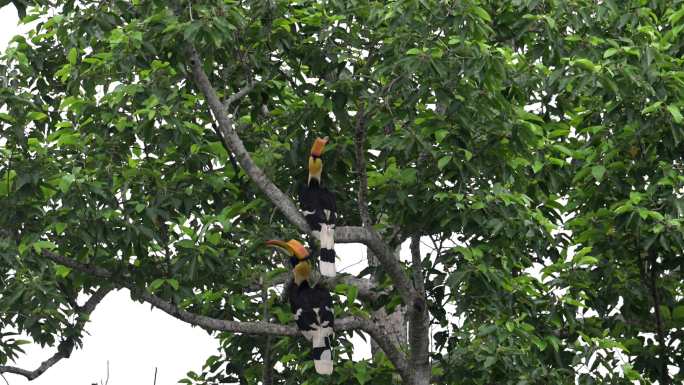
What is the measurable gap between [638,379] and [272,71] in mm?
3951

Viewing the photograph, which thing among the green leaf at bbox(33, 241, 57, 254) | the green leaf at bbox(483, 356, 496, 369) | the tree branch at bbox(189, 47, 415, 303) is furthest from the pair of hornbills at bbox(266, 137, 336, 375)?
the green leaf at bbox(33, 241, 57, 254)

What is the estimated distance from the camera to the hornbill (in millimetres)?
9820

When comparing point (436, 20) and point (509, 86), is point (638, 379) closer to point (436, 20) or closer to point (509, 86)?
point (509, 86)

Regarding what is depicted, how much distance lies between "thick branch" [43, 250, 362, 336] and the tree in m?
0.02

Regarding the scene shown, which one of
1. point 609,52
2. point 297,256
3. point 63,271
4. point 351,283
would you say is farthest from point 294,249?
point 609,52

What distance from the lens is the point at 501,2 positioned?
10.7m

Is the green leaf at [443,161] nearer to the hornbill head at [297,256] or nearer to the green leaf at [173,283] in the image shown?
the hornbill head at [297,256]

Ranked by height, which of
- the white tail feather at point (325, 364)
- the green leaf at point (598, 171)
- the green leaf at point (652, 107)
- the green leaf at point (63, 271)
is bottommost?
the white tail feather at point (325, 364)

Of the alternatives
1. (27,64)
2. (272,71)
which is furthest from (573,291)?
(27,64)

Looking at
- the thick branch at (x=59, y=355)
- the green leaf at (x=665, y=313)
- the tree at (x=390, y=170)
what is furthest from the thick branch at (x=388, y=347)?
the thick branch at (x=59, y=355)

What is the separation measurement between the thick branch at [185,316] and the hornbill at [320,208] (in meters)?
0.63

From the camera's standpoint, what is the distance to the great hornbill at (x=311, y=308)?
33.1 feet

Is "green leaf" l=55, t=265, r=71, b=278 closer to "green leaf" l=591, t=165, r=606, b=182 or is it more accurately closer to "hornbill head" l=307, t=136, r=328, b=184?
"hornbill head" l=307, t=136, r=328, b=184

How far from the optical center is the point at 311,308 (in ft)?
33.2
